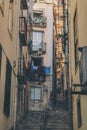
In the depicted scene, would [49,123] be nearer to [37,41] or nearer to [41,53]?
[41,53]

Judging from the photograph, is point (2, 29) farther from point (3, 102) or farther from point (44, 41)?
point (44, 41)

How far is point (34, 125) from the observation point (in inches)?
827

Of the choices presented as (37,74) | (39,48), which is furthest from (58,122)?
(39,48)

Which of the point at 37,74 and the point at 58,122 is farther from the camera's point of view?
the point at 37,74

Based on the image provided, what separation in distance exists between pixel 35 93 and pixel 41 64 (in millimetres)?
3278

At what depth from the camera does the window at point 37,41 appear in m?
39.1

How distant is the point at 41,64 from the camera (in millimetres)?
38562

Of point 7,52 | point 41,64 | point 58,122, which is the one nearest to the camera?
point 7,52

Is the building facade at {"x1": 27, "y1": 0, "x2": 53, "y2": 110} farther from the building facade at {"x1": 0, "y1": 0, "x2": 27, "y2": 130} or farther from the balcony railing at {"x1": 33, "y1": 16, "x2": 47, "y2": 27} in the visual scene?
the building facade at {"x1": 0, "y1": 0, "x2": 27, "y2": 130}

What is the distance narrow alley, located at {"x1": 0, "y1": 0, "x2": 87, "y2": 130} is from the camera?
47.1 feet

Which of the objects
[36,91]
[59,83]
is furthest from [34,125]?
[59,83]

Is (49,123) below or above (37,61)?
below

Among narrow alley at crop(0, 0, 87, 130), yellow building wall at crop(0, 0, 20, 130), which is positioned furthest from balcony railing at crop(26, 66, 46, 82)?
yellow building wall at crop(0, 0, 20, 130)

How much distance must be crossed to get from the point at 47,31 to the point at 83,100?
26.9 meters
